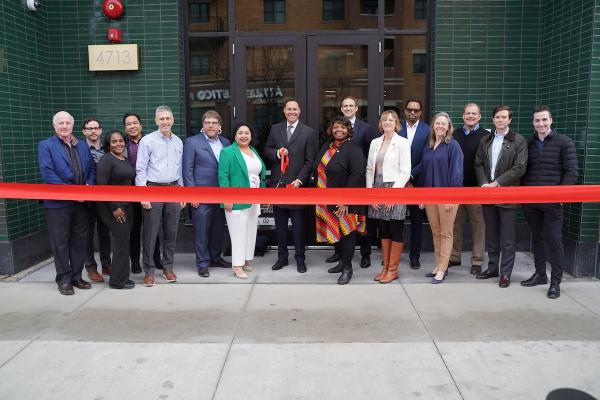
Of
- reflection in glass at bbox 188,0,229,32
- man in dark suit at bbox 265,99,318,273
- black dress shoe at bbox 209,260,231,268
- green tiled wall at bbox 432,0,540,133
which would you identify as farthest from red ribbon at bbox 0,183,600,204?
reflection in glass at bbox 188,0,229,32

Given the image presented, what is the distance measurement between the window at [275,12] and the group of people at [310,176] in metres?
1.58

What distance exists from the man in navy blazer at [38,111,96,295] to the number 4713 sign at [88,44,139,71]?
1.75 m

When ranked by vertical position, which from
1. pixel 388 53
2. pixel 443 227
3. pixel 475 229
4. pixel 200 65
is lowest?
pixel 475 229

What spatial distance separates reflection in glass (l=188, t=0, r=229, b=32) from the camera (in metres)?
7.23

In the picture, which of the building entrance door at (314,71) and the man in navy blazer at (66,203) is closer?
the man in navy blazer at (66,203)

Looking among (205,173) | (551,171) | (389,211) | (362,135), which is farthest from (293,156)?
(551,171)

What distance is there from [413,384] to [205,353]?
150 cm

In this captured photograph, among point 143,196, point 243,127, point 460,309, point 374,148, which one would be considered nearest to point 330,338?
point 460,309

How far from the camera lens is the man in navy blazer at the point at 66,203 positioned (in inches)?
215

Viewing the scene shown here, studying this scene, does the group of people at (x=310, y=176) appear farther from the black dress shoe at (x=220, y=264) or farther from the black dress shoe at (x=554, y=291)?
the black dress shoe at (x=220, y=264)

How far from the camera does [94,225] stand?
242 inches

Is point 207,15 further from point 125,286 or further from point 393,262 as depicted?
point 393,262

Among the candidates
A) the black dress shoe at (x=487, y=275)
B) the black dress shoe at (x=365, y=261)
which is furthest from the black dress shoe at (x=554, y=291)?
the black dress shoe at (x=365, y=261)

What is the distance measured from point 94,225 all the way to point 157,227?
738 millimetres
